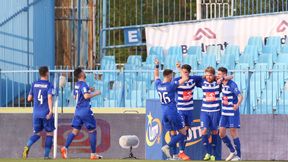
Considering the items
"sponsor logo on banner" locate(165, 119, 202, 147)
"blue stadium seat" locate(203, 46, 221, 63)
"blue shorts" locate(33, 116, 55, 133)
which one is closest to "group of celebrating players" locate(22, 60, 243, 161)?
"blue shorts" locate(33, 116, 55, 133)

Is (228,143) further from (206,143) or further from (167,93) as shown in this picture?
(167,93)

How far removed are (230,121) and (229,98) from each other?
49 cm

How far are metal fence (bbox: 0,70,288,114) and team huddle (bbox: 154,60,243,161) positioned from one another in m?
1.98

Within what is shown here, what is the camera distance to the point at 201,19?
35000mm

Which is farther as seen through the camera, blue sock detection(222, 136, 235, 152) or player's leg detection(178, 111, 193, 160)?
blue sock detection(222, 136, 235, 152)

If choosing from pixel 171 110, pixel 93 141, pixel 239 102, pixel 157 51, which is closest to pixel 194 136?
pixel 171 110

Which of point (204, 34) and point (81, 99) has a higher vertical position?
point (204, 34)

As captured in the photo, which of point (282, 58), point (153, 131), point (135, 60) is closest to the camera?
point (153, 131)

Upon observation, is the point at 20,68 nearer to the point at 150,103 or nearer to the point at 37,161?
the point at 150,103

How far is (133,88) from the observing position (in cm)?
2927

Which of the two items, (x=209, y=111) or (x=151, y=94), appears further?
(x=151, y=94)

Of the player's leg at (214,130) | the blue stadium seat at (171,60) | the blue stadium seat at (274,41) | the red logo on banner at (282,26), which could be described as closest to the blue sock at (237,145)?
the player's leg at (214,130)

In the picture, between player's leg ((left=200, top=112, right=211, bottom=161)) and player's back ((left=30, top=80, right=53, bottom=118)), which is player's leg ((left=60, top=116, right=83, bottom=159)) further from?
player's leg ((left=200, top=112, right=211, bottom=161))

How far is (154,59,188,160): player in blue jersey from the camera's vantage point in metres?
25.8
